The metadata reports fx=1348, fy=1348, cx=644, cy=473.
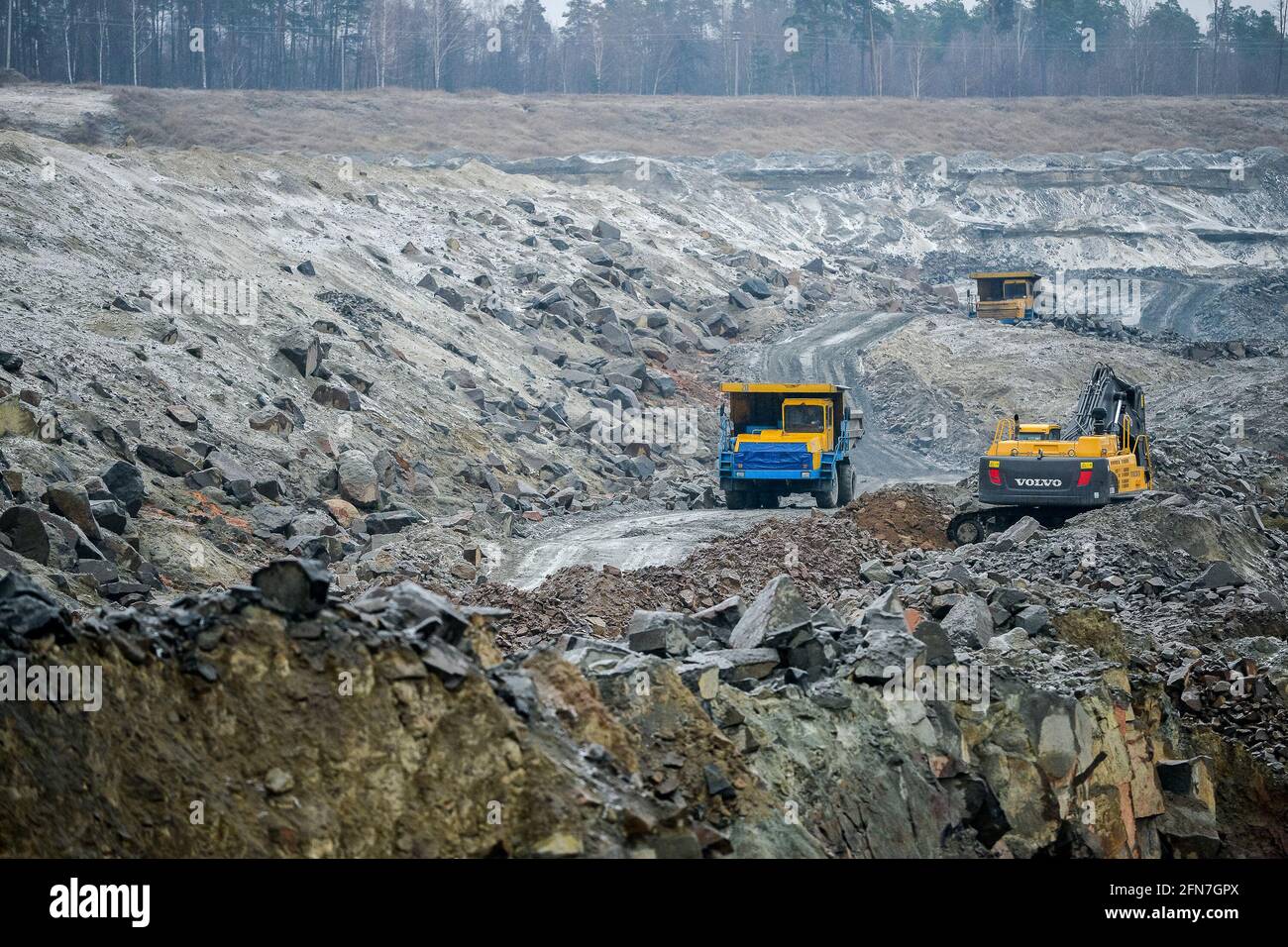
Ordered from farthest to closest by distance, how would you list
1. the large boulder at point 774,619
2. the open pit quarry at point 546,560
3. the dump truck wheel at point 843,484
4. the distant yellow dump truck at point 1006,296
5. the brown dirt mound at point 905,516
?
the distant yellow dump truck at point 1006,296 < the dump truck wheel at point 843,484 < the brown dirt mound at point 905,516 < the large boulder at point 774,619 < the open pit quarry at point 546,560

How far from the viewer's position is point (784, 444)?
23.6m

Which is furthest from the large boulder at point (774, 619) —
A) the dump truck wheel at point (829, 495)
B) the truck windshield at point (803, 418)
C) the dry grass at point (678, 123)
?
the dry grass at point (678, 123)

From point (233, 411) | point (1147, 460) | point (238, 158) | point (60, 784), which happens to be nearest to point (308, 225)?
point (238, 158)

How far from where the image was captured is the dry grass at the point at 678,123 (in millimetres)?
65188

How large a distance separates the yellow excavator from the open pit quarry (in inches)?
26.8

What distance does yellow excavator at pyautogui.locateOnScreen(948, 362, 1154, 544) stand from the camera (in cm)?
2039

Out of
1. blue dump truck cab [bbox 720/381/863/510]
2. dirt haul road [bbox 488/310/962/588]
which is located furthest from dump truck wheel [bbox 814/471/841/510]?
dirt haul road [bbox 488/310/962/588]

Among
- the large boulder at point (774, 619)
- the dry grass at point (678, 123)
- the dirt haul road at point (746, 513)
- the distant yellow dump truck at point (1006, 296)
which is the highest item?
the dry grass at point (678, 123)

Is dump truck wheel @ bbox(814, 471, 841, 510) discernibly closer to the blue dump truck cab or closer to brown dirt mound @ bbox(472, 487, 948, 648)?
the blue dump truck cab

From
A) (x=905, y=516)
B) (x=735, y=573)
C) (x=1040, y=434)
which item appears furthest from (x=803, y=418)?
(x=735, y=573)

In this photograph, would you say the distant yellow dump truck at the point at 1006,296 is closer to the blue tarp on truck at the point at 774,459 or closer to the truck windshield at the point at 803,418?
the truck windshield at the point at 803,418
